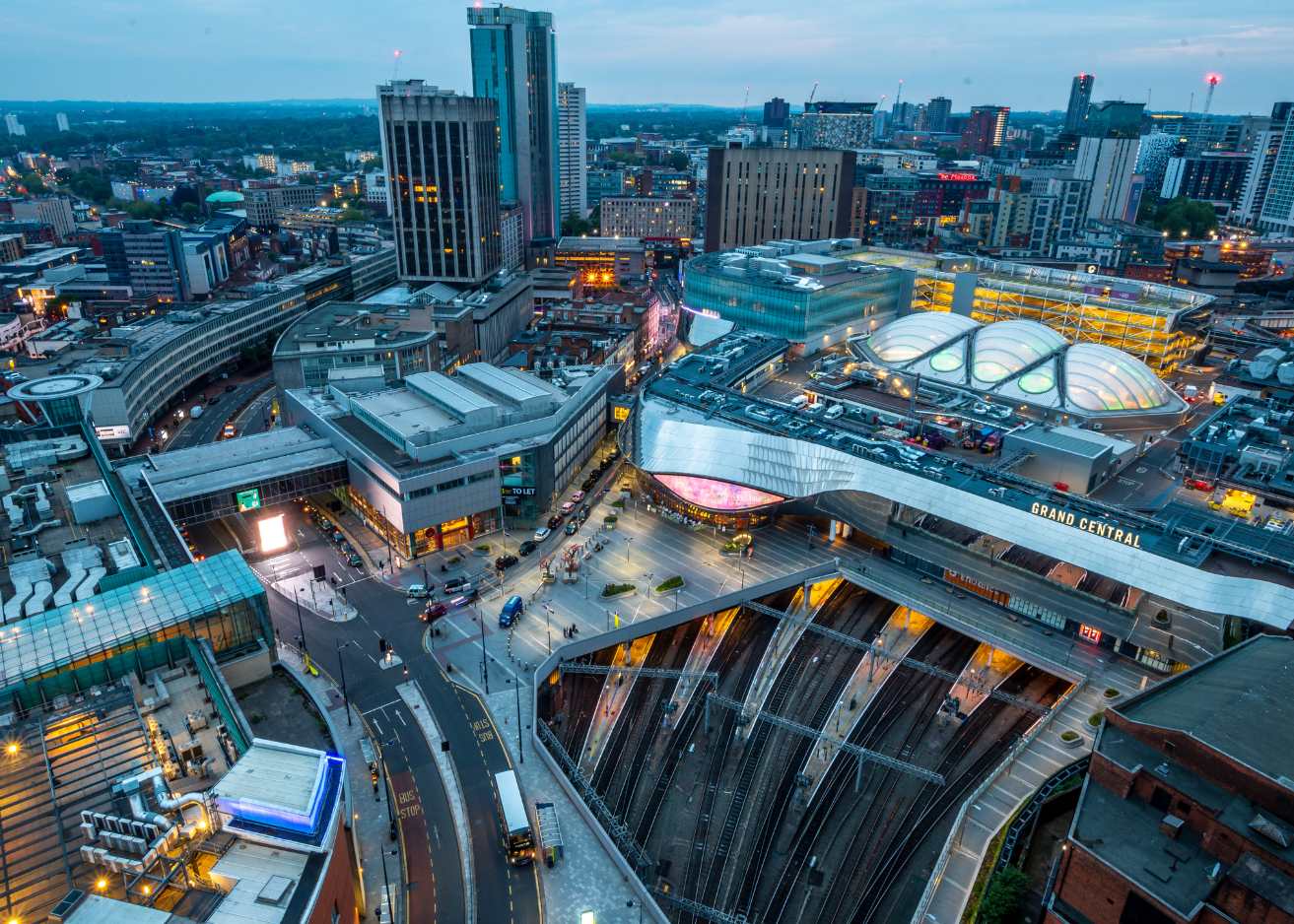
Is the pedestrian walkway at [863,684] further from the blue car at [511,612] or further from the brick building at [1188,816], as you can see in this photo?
the blue car at [511,612]

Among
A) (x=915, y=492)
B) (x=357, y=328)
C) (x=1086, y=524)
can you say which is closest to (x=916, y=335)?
(x=915, y=492)

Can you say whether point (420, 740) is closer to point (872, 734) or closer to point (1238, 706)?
point (872, 734)

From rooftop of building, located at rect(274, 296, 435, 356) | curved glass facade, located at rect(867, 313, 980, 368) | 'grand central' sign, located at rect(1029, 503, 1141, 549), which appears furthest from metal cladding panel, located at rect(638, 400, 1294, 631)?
rooftop of building, located at rect(274, 296, 435, 356)

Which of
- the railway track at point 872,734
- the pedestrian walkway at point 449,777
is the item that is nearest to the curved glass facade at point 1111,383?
the railway track at point 872,734

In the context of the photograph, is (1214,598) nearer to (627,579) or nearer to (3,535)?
(627,579)

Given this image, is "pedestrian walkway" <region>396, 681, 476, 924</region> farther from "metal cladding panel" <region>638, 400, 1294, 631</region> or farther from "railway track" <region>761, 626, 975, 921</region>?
"metal cladding panel" <region>638, 400, 1294, 631</region>

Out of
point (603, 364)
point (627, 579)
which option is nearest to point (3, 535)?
point (627, 579)

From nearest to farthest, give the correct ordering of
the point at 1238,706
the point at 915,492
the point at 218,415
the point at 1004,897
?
the point at 1004,897
the point at 1238,706
the point at 915,492
the point at 218,415
